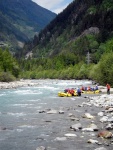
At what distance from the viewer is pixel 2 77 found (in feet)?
308

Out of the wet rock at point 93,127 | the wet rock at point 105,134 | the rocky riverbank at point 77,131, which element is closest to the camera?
the rocky riverbank at point 77,131

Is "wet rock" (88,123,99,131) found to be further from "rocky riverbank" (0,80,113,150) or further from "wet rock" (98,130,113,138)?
"wet rock" (98,130,113,138)

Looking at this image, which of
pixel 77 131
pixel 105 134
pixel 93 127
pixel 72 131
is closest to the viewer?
pixel 105 134

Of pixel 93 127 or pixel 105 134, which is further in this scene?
pixel 93 127

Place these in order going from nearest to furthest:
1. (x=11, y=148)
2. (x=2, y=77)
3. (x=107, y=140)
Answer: (x=11, y=148), (x=107, y=140), (x=2, y=77)

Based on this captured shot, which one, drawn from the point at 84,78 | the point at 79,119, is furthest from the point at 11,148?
the point at 84,78

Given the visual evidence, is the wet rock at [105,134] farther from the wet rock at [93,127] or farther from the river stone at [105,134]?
the wet rock at [93,127]

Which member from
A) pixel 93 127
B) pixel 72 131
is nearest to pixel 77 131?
pixel 72 131

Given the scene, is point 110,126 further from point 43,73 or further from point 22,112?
point 43,73

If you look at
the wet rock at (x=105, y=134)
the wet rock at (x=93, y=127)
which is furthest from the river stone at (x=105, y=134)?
the wet rock at (x=93, y=127)

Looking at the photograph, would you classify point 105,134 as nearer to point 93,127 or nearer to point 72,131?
point 93,127

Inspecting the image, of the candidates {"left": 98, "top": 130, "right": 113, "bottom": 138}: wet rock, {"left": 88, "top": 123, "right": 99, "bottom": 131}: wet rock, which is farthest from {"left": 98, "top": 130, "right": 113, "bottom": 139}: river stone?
{"left": 88, "top": 123, "right": 99, "bottom": 131}: wet rock

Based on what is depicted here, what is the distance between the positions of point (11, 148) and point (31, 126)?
6312 millimetres

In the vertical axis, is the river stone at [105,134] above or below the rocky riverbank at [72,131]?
above
